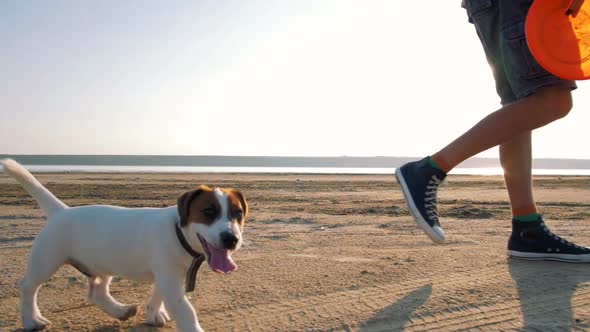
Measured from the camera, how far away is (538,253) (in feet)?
12.0

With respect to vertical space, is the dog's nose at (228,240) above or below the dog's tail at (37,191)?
below

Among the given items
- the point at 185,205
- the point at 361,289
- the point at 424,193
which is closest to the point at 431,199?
the point at 424,193

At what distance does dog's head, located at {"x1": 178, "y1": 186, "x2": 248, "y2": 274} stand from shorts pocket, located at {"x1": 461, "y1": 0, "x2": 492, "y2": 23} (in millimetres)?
2140

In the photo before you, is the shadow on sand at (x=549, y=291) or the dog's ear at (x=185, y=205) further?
the dog's ear at (x=185, y=205)

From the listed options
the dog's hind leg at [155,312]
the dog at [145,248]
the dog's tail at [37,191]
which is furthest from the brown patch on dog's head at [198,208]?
the dog's tail at [37,191]

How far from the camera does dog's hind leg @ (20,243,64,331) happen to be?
9.00 feet

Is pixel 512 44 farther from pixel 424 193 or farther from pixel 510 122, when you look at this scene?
pixel 424 193

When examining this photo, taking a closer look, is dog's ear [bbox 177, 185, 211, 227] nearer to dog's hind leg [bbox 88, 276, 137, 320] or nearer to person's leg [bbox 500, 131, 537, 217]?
dog's hind leg [bbox 88, 276, 137, 320]

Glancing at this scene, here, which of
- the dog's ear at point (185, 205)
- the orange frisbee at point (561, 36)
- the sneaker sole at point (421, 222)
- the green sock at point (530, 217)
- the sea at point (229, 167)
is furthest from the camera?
the sea at point (229, 167)

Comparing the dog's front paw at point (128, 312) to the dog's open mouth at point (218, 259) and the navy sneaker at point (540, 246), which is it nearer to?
the dog's open mouth at point (218, 259)

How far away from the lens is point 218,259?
2746mm

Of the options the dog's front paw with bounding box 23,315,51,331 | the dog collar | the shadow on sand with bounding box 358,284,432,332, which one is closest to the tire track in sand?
the shadow on sand with bounding box 358,284,432,332


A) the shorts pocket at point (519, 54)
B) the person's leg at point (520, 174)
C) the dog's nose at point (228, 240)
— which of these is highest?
the shorts pocket at point (519, 54)

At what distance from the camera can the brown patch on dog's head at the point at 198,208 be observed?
9.35 feet
